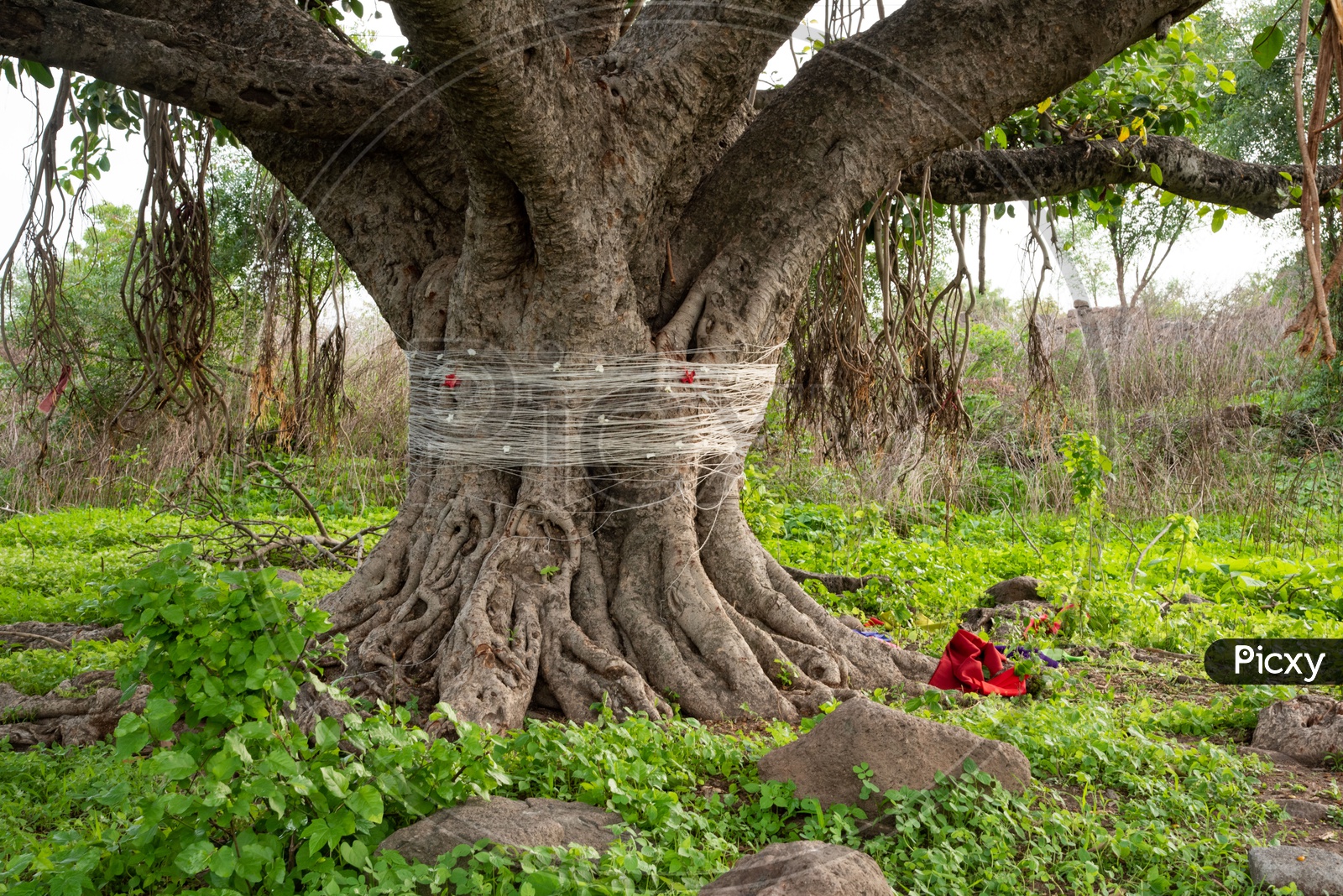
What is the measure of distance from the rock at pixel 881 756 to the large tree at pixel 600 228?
2.19 feet

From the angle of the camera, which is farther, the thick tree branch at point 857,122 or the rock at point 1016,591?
the rock at point 1016,591

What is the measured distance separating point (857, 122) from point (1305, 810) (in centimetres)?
251

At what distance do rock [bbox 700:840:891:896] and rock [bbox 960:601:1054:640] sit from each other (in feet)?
8.01

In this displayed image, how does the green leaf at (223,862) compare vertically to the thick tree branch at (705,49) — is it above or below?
below

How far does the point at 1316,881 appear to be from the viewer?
80.6 inches

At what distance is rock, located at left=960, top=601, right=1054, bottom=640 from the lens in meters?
4.27

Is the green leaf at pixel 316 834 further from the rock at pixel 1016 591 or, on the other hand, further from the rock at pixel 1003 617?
the rock at pixel 1016 591

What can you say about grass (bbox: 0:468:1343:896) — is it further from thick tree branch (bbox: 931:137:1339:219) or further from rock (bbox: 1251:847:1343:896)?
thick tree branch (bbox: 931:137:1339:219)

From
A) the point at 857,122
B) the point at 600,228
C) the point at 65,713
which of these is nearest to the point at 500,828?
the point at 600,228

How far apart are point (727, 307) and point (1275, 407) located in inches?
390

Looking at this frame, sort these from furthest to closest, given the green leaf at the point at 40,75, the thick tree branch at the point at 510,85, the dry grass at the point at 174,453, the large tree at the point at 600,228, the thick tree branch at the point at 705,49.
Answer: the dry grass at the point at 174,453
the green leaf at the point at 40,75
the thick tree branch at the point at 705,49
the large tree at the point at 600,228
the thick tree branch at the point at 510,85

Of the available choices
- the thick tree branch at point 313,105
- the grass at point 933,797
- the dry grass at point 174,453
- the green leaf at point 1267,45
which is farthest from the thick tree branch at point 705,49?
the dry grass at point 174,453

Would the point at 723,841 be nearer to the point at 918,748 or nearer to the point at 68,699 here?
the point at 918,748

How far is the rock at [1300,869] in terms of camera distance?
2049 millimetres
